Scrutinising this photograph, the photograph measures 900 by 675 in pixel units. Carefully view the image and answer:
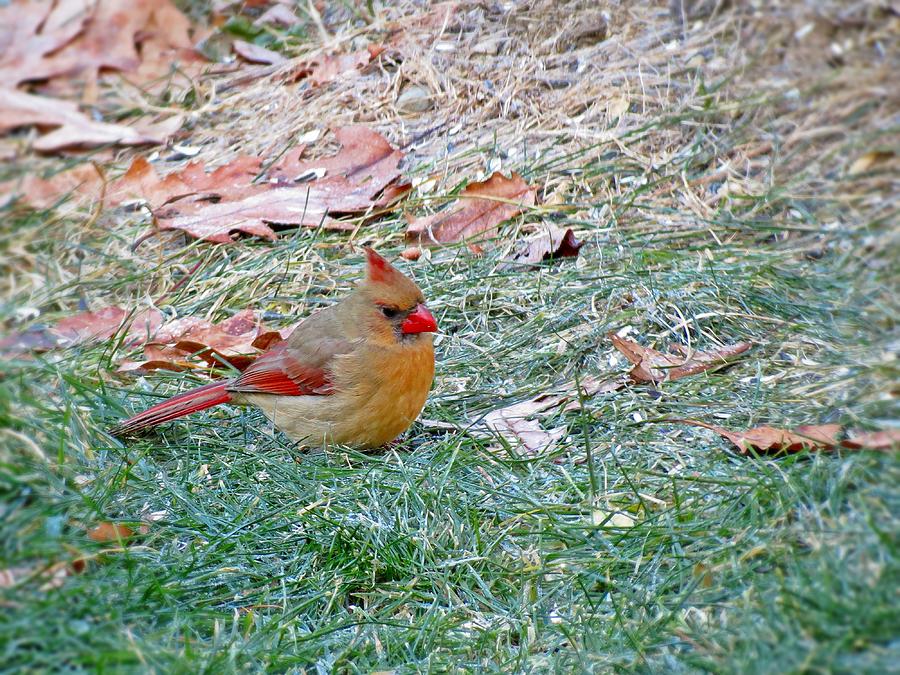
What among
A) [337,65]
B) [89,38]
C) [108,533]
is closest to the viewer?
[108,533]

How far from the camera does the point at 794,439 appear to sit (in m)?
3.09

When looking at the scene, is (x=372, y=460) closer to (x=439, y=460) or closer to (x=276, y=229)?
(x=439, y=460)

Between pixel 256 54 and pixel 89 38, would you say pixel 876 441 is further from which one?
pixel 89 38

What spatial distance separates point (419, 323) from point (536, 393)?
502 millimetres

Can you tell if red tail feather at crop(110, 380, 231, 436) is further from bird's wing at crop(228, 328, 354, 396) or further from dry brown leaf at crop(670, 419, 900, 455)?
dry brown leaf at crop(670, 419, 900, 455)

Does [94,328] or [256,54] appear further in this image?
[256,54]

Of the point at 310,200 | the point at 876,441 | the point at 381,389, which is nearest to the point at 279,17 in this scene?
the point at 310,200

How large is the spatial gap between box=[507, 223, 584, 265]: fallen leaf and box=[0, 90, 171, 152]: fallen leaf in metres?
2.29

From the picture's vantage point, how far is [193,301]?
15.9 feet

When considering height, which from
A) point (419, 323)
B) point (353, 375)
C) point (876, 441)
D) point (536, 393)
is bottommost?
point (536, 393)

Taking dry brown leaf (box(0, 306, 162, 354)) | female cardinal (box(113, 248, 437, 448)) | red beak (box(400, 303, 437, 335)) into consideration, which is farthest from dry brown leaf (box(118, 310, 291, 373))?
red beak (box(400, 303, 437, 335))

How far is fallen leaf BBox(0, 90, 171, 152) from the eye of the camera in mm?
5879

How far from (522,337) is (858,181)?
1.39 meters

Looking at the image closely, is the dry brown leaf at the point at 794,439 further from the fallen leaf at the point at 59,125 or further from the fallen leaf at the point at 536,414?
the fallen leaf at the point at 59,125
